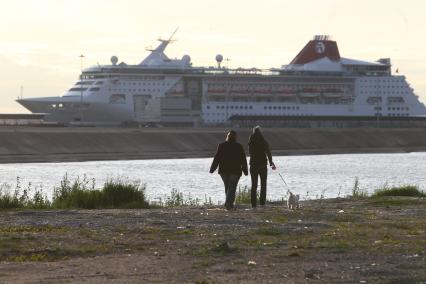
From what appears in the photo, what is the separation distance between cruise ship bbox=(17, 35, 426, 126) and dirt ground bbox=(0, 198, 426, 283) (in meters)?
105

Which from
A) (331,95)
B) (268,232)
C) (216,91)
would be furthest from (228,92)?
(268,232)

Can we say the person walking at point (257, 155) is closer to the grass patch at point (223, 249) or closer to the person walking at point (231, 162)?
the person walking at point (231, 162)

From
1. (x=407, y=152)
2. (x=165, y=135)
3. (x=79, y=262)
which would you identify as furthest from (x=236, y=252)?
(x=407, y=152)

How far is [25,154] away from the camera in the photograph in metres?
83.5

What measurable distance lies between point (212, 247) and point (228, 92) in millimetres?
119560

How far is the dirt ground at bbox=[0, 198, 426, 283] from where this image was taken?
1304 cm

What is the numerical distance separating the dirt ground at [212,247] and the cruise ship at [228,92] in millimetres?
105013

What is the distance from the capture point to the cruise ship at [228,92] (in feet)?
420

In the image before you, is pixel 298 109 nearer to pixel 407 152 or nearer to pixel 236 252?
pixel 407 152

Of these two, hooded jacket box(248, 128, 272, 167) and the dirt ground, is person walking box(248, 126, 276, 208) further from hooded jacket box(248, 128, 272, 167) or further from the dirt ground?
the dirt ground

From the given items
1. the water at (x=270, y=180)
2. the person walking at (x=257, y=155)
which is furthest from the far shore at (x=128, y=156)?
the person walking at (x=257, y=155)

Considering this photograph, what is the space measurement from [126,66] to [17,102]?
1226 cm

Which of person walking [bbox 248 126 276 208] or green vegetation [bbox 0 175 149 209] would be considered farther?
green vegetation [bbox 0 175 149 209]

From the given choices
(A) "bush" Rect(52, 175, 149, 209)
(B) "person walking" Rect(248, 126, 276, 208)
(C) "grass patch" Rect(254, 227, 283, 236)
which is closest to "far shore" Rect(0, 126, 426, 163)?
(A) "bush" Rect(52, 175, 149, 209)
